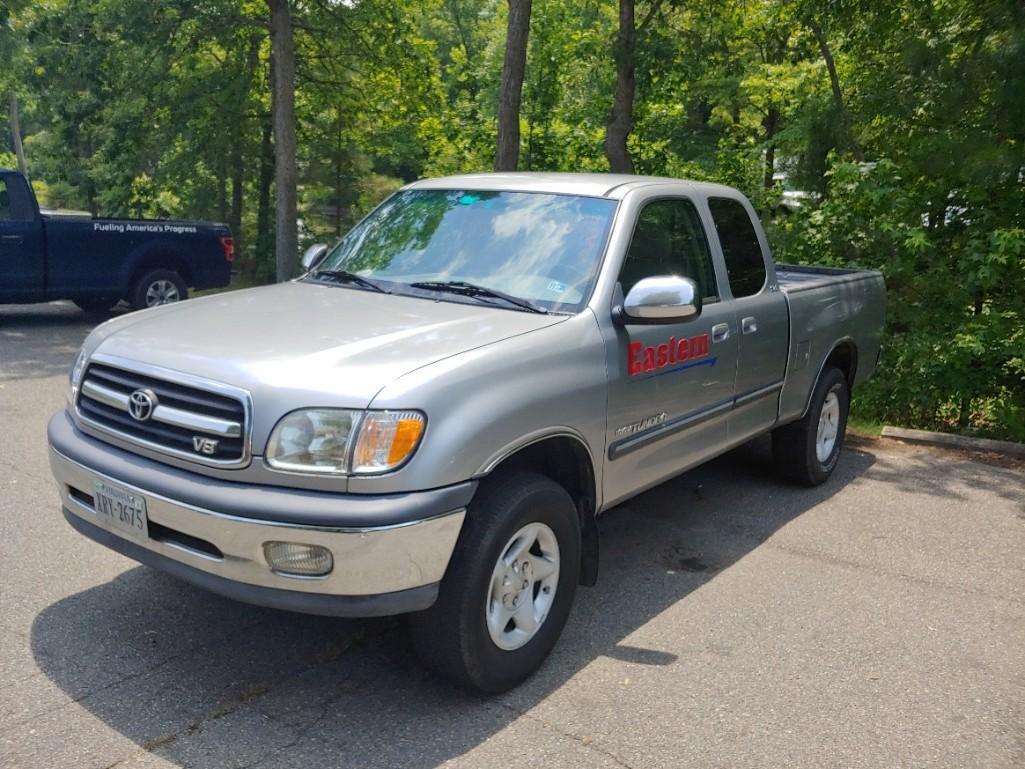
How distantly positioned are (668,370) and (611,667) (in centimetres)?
138

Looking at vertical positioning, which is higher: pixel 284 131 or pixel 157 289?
pixel 284 131

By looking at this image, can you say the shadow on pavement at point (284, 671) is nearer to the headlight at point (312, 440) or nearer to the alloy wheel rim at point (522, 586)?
the alloy wheel rim at point (522, 586)

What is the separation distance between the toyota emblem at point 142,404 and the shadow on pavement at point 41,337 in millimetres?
6228

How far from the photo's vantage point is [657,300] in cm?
420

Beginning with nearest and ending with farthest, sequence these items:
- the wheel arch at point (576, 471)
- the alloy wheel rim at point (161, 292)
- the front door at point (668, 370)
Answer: the wheel arch at point (576, 471), the front door at point (668, 370), the alloy wheel rim at point (161, 292)

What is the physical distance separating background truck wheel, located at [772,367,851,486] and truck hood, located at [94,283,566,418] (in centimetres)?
291

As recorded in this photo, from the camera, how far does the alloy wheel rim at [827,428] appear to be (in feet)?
22.3

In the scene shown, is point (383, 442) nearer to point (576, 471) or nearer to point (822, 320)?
point (576, 471)

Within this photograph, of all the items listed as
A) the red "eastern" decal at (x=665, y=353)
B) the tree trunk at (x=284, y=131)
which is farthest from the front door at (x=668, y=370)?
the tree trunk at (x=284, y=131)

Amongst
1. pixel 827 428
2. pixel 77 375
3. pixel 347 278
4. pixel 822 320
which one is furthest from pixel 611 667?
pixel 827 428

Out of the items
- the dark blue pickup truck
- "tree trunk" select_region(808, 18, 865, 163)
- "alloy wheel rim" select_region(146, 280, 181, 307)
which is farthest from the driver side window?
"alloy wheel rim" select_region(146, 280, 181, 307)

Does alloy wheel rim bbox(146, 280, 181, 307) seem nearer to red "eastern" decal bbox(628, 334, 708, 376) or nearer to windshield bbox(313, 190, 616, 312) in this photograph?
windshield bbox(313, 190, 616, 312)

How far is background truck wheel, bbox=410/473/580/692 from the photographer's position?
3.52m

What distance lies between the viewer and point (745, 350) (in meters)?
5.38
